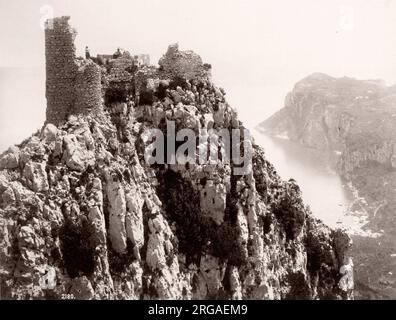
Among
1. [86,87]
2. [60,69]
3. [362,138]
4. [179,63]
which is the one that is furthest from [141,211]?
[362,138]

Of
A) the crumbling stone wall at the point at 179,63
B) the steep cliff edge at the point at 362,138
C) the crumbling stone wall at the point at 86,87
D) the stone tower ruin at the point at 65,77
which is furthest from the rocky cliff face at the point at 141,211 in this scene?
the steep cliff edge at the point at 362,138

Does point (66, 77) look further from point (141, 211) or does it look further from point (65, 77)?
point (141, 211)

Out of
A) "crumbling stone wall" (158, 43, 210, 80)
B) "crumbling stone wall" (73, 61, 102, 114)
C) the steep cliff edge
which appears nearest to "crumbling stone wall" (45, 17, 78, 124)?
"crumbling stone wall" (73, 61, 102, 114)

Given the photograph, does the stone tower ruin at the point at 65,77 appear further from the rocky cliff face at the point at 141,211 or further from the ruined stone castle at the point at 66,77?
the rocky cliff face at the point at 141,211

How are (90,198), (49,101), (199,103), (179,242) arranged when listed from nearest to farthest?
(90,198)
(49,101)
(179,242)
(199,103)

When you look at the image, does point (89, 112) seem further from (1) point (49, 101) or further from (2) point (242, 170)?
(2) point (242, 170)
